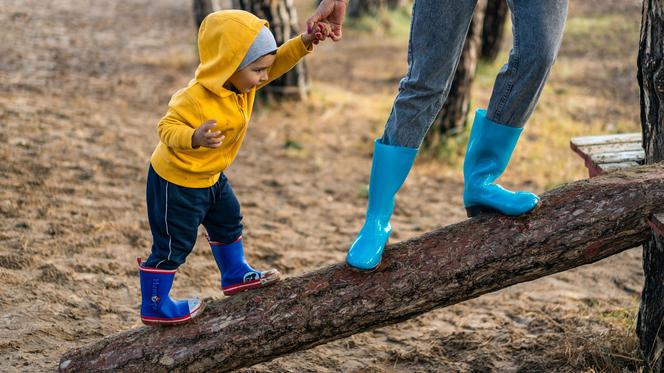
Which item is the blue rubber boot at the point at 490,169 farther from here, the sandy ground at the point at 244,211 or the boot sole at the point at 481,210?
the sandy ground at the point at 244,211

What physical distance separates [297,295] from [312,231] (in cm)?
253

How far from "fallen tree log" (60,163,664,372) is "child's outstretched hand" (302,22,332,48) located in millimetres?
854

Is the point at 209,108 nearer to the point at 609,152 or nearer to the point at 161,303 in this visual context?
the point at 161,303

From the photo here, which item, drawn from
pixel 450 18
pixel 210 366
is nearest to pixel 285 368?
pixel 210 366

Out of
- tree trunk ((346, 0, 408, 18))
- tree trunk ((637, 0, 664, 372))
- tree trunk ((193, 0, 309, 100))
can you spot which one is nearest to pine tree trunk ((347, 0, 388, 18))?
tree trunk ((346, 0, 408, 18))

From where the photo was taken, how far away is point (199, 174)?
3.06m

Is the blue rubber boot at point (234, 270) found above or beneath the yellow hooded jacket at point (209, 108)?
Result: beneath

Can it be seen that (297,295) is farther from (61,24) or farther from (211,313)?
(61,24)

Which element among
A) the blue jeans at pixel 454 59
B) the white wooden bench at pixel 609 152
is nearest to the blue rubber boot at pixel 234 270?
the blue jeans at pixel 454 59

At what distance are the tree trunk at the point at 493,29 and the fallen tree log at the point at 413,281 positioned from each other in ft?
22.1

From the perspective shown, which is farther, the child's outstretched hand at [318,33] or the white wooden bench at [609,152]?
the white wooden bench at [609,152]

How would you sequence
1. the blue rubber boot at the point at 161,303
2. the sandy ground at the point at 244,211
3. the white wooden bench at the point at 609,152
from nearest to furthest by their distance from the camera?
the blue rubber boot at the point at 161,303 → the white wooden bench at the point at 609,152 → the sandy ground at the point at 244,211

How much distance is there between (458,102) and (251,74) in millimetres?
4478

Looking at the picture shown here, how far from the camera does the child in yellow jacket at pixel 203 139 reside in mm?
2938
